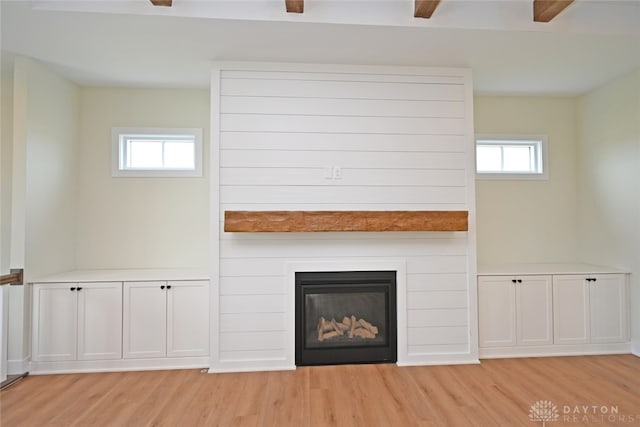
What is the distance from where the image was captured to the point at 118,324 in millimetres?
2998

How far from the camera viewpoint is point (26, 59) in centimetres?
297

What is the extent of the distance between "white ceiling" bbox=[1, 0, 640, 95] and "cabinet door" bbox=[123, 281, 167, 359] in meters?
2.04

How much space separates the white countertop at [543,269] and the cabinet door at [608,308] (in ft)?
0.35

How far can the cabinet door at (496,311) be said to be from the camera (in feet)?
10.5

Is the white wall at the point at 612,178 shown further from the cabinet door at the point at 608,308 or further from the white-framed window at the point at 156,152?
the white-framed window at the point at 156,152

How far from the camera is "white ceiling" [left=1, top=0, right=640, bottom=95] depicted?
241 cm

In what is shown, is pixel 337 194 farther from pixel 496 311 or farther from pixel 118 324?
pixel 118 324

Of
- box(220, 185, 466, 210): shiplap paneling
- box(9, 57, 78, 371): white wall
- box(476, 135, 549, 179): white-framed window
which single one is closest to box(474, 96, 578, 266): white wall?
box(476, 135, 549, 179): white-framed window

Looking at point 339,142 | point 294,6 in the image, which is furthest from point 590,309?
point 294,6

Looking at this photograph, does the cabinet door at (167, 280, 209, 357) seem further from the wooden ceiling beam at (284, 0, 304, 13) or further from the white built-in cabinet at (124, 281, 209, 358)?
the wooden ceiling beam at (284, 0, 304, 13)

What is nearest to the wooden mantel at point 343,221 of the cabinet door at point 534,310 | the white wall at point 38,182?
the cabinet door at point 534,310

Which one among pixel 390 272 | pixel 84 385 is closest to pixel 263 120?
pixel 390 272

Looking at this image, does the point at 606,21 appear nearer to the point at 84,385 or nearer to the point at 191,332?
the point at 191,332

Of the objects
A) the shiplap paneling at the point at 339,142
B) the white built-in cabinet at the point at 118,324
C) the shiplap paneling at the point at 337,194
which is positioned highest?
the shiplap paneling at the point at 339,142
